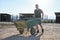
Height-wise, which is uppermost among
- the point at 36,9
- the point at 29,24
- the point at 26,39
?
the point at 36,9

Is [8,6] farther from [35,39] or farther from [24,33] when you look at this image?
[35,39]

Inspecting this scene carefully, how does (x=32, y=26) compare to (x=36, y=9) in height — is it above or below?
below

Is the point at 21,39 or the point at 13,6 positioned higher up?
the point at 13,6

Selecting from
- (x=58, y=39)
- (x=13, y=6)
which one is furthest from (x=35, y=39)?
(x=13, y=6)

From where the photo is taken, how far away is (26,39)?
548cm

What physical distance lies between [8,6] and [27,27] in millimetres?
2655

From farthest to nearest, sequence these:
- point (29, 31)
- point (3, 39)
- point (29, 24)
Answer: point (29, 31), point (29, 24), point (3, 39)

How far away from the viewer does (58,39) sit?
539 centimetres

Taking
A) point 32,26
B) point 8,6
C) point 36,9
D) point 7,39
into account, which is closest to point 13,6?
point 8,6

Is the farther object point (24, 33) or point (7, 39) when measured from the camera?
point (24, 33)

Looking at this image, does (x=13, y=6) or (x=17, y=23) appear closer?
(x=17, y=23)

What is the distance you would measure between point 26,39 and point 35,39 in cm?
30

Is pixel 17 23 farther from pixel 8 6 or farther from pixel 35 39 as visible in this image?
pixel 8 6

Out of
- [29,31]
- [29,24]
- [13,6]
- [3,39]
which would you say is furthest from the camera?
[13,6]
